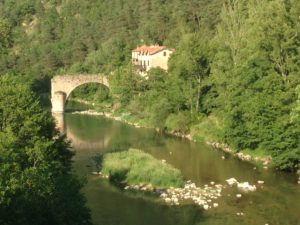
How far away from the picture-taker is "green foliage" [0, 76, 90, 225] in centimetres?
2306

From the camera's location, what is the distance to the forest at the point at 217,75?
43.5 m

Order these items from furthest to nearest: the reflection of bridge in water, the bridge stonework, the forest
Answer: the bridge stonework, the reflection of bridge in water, the forest

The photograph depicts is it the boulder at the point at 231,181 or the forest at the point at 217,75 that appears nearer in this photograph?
the boulder at the point at 231,181

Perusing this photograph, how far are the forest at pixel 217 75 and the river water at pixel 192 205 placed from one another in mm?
2681

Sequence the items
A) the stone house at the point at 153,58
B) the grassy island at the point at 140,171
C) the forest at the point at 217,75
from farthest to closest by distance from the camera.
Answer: the stone house at the point at 153,58, the forest at the point at 217,75, the grassy island at the point at 140,171

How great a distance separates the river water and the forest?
2681 millimetres

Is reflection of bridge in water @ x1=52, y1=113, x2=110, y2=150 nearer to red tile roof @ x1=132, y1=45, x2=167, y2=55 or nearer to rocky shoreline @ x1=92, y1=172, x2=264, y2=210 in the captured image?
rocky shoreline @ x1=92, y1=172, x2=264, y2=210

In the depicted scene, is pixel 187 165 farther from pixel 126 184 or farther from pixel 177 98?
pixel 177 98

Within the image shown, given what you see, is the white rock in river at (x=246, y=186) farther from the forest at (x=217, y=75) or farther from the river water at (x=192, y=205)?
the forest at (x=217, y=75)

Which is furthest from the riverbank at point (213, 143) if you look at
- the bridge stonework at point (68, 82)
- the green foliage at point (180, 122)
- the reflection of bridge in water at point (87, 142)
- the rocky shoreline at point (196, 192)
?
the reflection of bridge in water at point (87, 142)

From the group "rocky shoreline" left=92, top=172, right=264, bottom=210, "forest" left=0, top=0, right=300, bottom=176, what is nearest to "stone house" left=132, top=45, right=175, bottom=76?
"forest" left=0, top=0, right=300, bottom=176

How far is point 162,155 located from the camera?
4722 centimetres

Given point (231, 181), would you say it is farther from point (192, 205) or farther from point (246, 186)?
point (192, 205)

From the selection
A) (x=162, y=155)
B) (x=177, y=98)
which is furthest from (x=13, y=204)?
(x=177, y=98)
